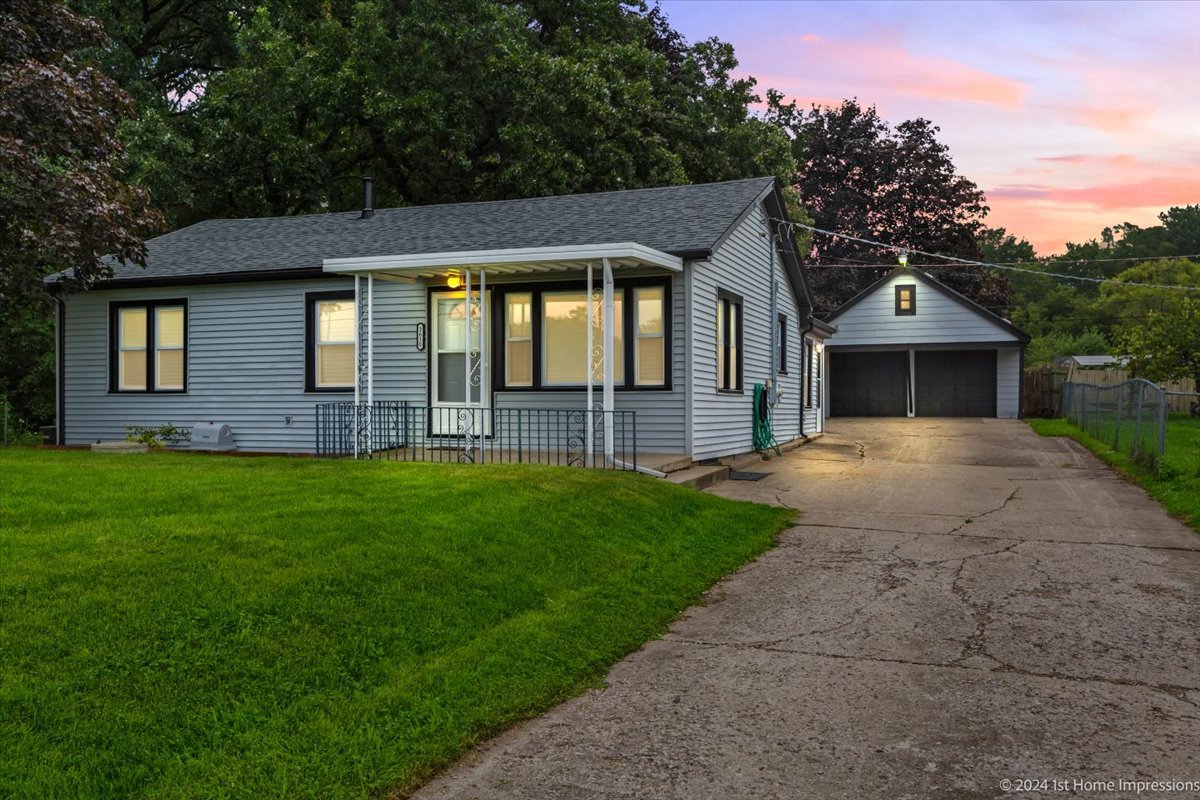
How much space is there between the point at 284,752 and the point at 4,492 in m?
6.28

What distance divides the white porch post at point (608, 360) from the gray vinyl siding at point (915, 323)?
2088 cm

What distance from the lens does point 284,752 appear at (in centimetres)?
393

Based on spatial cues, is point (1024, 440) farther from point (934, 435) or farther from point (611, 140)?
point (611, 140)

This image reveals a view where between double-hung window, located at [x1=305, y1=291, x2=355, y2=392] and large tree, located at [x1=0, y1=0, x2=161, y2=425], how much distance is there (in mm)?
3007

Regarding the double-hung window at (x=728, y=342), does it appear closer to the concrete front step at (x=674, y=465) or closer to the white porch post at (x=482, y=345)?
the concrete front step at (x=674, y=465)

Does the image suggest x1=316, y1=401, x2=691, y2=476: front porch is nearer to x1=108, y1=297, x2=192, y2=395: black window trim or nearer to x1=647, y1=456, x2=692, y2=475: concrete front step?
x1=647, y1=456, x2=692, y2=475: concrete front step

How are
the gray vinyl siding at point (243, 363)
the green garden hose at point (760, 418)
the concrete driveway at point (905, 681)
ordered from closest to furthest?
the concrete driveway at point (905, 681), the gray vinyl siding at point (243, 363), the green garden hose at point (760, 418)

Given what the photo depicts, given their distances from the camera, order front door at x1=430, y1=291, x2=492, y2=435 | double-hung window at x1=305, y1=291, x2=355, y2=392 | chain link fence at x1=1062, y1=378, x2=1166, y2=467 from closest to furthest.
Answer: chain link fence at x1=1062, y1=378, x2=1166, y2=467
front door at x1=430, y1=291, x2=492, y2=435
double-hung window at x1=305, y1=291, x2=355, y2=392

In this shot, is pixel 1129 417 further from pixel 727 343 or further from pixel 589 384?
pixel 589 384

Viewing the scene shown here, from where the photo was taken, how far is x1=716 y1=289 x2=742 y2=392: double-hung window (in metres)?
15.2

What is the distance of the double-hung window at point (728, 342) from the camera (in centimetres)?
1516

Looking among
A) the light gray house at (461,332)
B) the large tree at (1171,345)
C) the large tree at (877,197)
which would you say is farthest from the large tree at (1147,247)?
the light gray house at (461,332)

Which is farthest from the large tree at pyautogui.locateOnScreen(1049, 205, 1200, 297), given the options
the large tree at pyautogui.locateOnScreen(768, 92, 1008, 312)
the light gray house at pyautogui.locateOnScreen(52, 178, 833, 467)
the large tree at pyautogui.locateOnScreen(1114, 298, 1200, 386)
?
the light gray house at pyautogui.locateOnScreen(52, 178, 833, 467)

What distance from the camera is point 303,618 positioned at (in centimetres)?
540
